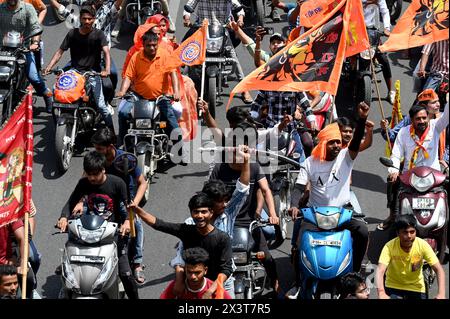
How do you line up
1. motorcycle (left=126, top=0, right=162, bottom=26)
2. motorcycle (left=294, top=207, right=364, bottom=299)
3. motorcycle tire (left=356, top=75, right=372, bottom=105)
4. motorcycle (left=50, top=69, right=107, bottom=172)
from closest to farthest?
motorcycle (left=294, top=207, right=364, bottom=299) → motorcycle (left=50, top=69, right=107, bottom=172) → motorcycle tire (left=356, top=75, right=372, bottom=105) → motorcycle (left=126, top=0, right=162, bottom=26)

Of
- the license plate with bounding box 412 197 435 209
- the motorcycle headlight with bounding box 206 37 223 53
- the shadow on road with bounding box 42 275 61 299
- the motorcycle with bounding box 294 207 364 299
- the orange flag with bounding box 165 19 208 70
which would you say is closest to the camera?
the motorcycle with bounding box 294 207 364 299

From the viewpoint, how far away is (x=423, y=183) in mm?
12914

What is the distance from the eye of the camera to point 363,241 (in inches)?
492

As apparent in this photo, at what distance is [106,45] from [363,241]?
17.4 feet

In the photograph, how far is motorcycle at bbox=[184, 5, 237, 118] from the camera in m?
16.7

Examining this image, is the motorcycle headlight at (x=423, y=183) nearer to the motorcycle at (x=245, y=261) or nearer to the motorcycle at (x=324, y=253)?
the motorcycle at (x=324, y=253)

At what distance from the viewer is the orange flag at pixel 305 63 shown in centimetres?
1349

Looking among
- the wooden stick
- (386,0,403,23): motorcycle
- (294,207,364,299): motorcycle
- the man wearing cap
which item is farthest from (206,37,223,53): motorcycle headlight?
the wooden stick

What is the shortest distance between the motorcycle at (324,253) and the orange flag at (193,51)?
4.27 meters

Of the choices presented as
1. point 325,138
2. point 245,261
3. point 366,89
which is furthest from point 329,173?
point 366,89

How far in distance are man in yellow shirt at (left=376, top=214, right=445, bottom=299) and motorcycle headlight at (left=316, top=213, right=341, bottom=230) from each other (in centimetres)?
54

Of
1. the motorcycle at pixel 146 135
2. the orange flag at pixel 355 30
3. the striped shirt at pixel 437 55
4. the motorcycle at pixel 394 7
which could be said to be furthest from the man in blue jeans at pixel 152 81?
the motorcycle at pixel 394 7

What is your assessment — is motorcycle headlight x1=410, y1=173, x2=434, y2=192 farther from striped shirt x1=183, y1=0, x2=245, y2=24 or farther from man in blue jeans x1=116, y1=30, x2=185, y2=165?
striped shirt x1=183, y1=0, x2=245, y2=24
